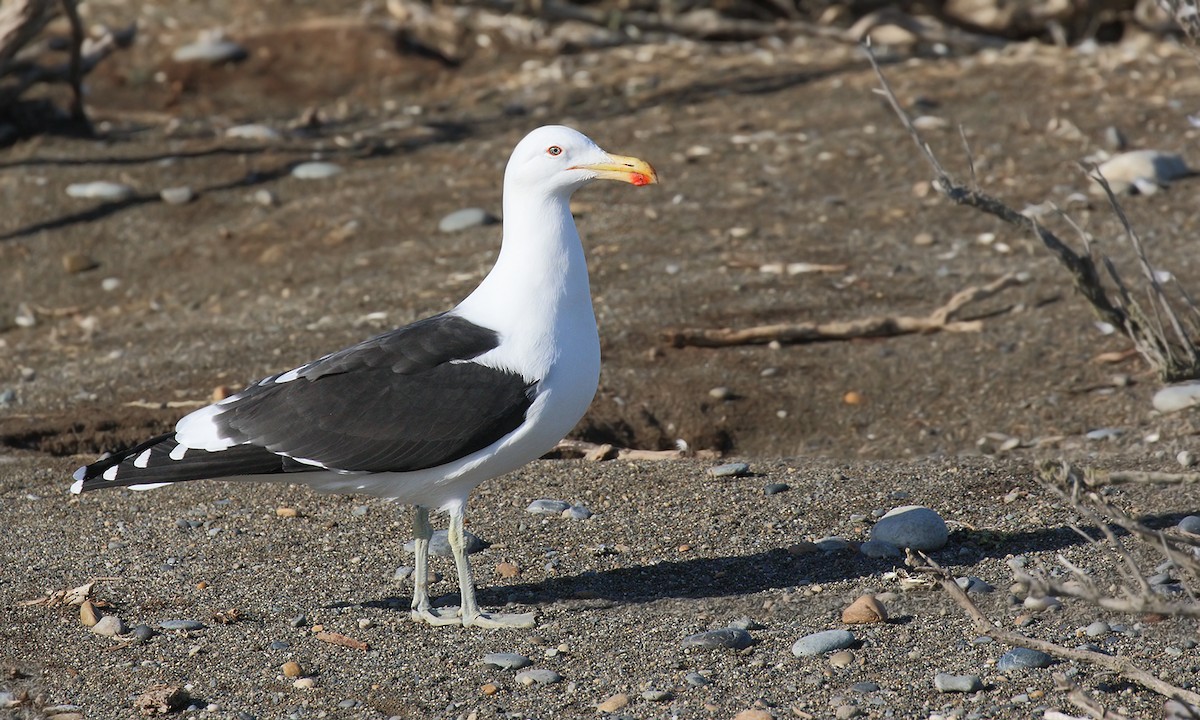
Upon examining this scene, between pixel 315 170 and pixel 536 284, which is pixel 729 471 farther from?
pixel 315 170

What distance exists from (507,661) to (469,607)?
39 cm

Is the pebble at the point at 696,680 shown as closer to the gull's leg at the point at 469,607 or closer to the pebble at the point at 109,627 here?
the gull's leg at the point at 469,607

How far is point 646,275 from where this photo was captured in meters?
8.86

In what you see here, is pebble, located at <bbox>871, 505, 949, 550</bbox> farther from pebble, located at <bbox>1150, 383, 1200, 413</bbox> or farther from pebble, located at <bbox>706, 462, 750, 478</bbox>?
pebble, located at <bbox>1150, 383, 1200, 413</bbox>

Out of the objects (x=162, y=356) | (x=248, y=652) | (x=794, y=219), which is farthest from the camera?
(x=794, y=219)

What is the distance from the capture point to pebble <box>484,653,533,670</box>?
463cm

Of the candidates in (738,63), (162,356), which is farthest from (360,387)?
(738,63)

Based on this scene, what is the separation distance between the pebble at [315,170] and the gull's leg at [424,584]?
630cm

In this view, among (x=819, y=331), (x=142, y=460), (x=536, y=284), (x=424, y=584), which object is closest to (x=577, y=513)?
(x=424, y=584)

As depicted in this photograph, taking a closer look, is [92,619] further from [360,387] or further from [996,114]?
[996,114]

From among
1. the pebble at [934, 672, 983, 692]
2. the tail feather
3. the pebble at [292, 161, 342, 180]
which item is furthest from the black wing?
the pebble at [292, 161, 342, 180]

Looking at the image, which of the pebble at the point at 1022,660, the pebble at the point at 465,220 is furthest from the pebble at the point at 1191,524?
the pebble at the point at 465,220

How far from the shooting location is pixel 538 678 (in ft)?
14.9

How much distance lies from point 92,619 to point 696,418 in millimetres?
3172
